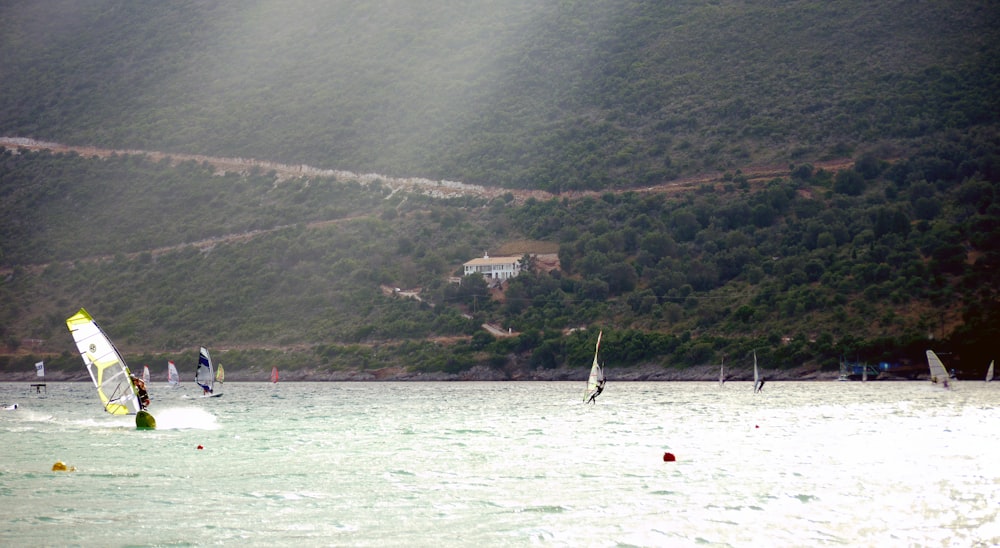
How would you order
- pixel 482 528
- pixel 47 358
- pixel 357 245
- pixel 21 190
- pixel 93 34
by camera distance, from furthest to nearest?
pixel 93 34, pixel 21 190, pixel 357 245, pixel 47 358, pixel 482 528

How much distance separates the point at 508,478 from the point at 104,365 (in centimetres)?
1474

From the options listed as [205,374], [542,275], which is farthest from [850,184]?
[205,374]

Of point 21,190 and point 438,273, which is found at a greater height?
point 21,190

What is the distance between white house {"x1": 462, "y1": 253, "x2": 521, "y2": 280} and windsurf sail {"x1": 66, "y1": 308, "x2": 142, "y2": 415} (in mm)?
54402

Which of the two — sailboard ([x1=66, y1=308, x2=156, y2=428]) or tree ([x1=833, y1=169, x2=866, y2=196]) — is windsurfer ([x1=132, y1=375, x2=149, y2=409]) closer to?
sailboard ([x1=66, y1=308, x2=156, y2=428])

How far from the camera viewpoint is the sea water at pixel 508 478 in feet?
56.2

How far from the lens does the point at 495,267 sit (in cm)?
8862

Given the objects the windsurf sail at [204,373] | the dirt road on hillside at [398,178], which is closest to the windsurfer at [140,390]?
the windsurf sail at [204,373]

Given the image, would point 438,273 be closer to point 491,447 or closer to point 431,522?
point 491,447

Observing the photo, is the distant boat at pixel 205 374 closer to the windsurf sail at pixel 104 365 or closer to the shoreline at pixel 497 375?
the shoreline at pixel 497 375

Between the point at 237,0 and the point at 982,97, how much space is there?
98.4 meters

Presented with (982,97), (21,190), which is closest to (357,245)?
(21,190)

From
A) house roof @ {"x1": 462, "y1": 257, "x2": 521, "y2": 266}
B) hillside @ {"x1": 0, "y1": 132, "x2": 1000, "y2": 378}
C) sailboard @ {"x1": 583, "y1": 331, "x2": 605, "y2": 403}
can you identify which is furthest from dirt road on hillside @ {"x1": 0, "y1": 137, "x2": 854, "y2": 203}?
sailboard @ {"x1": 583, "y1": 331, "x2": 605, "y2": 403}

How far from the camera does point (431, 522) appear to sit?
17938 millimetres
